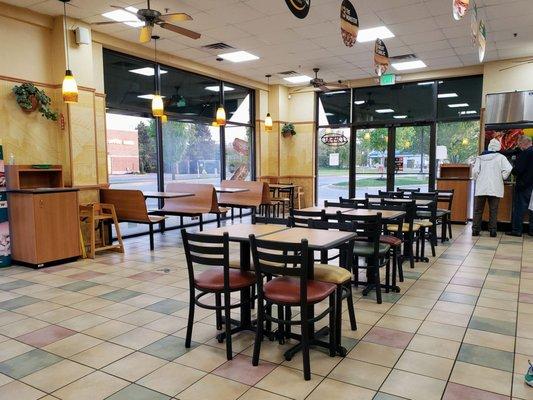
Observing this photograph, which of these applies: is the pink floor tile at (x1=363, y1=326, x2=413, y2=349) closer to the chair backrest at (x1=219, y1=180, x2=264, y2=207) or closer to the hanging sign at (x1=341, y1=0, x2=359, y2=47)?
the hanging sign at (x1=341, y1=0, x2=359, y2=47)

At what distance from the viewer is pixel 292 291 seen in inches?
110

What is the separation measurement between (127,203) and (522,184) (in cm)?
692

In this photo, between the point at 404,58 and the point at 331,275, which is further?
the point at 404,58

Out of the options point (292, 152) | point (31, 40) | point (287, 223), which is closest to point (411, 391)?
point (287, 223)

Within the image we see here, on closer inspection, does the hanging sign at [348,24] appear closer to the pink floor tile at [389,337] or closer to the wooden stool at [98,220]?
the pink floor tile at [389,337]

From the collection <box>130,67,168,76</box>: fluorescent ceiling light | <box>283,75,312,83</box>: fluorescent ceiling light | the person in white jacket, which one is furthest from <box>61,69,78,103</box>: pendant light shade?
the person in white jacket

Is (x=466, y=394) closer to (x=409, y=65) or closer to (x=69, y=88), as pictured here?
(x=69, y=88)

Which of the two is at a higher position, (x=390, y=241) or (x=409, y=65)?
(x=409, y=65)

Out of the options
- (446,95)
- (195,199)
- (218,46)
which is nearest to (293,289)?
(195,199)

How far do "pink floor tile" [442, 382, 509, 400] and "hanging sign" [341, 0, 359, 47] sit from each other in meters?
3.33

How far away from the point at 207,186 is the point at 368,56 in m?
4.16

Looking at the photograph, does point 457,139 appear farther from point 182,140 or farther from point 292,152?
point 182,140

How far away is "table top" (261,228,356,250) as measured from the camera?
2.88 m

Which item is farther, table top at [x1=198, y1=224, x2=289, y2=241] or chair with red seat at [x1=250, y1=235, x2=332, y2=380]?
table top at [x1=198, y1=224, x2=289, y2=241]
